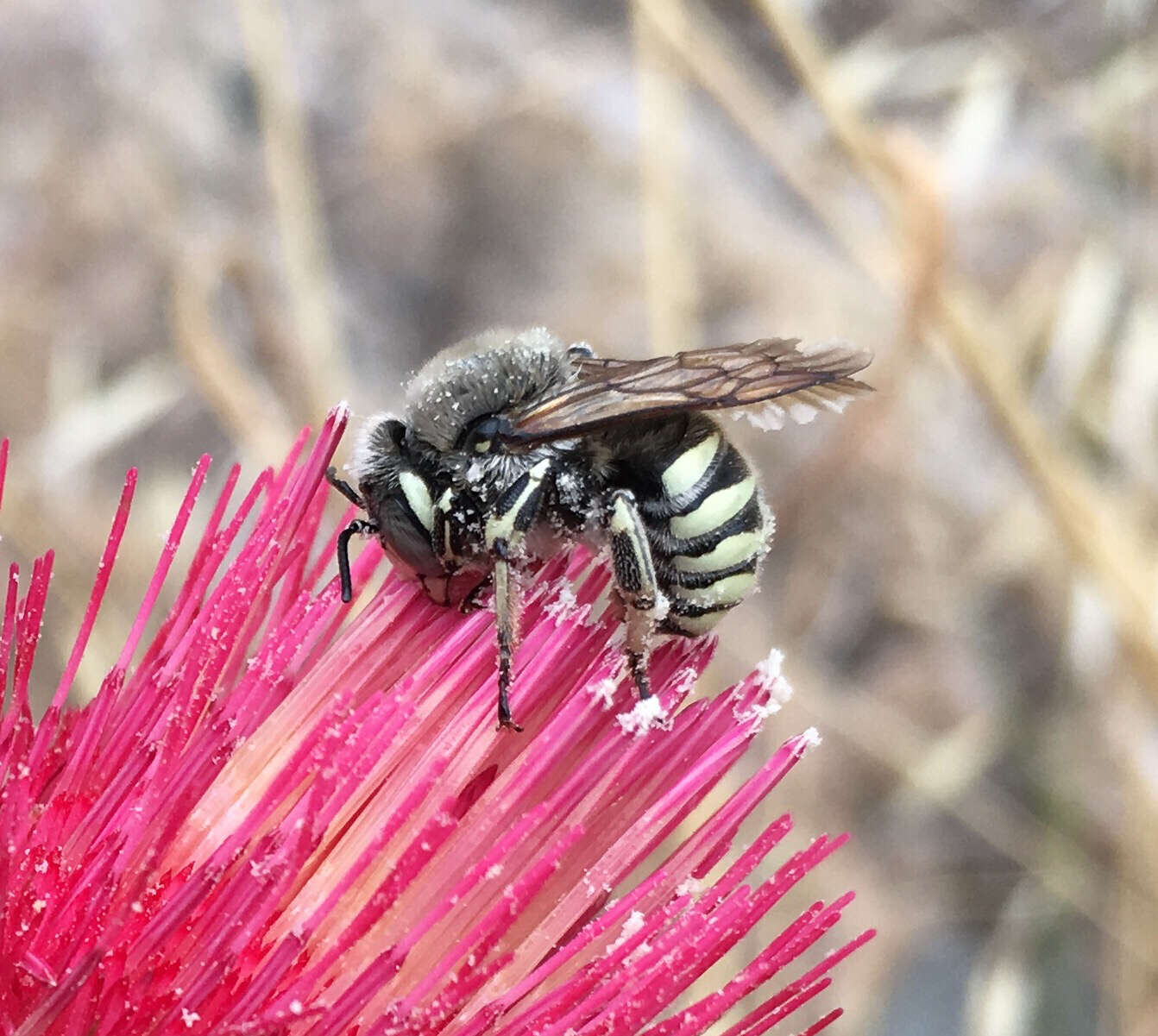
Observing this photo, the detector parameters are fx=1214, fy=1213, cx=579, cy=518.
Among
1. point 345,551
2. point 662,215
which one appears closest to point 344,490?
point 345,551

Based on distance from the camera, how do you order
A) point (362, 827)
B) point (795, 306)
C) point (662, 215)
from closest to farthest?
point (362, 827), point (662, 215), point (795, 306)

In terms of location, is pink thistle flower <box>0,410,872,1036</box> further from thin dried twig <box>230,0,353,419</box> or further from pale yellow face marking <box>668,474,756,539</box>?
thin dried twig <box>230,0,353,419</box>

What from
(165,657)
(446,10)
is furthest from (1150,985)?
(446,10)

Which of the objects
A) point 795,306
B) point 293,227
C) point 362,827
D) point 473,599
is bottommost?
point 362,827

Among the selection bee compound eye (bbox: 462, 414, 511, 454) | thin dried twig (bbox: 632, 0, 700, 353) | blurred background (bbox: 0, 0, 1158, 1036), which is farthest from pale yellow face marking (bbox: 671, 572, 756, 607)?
thin dried twig (bbox: 632, 0, 700, 353)

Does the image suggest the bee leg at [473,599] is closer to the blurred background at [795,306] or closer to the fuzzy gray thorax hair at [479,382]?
the fuzzy gray thorax hair at [479,382]

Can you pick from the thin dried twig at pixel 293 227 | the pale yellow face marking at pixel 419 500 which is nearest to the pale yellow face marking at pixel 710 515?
Result: the pale yellow face marking at pixel 419 500

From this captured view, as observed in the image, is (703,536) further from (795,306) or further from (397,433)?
(795,306)
